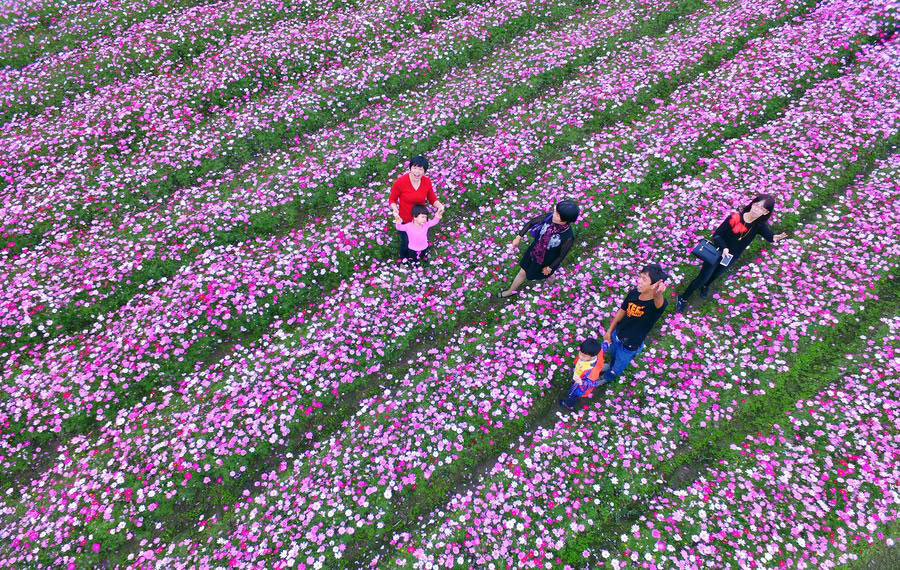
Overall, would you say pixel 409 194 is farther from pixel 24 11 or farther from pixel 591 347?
pixel 24 11

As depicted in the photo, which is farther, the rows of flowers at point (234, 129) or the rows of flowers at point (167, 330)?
the rows of flowers at point (234, 129)

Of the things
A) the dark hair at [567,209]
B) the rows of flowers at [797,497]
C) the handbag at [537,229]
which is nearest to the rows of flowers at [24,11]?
the handbag at [537,229]

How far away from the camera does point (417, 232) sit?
467 inches

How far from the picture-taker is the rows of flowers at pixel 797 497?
8.51m

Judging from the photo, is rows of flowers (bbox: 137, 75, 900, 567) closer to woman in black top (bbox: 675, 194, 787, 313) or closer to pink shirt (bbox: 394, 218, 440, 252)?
woman in black top (bbox: 675, 194, 787, 313)

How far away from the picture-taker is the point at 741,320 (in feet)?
39.1

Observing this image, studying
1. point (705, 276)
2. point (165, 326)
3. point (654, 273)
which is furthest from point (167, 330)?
point (705, 276)

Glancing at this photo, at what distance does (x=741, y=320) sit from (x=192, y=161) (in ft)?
63.6

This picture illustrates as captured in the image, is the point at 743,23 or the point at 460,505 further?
the point at 743,23

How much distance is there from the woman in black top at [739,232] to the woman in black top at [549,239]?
3985mm

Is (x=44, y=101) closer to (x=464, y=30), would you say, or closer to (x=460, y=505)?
(x=464, y=30)

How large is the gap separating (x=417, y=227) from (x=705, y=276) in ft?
26.1

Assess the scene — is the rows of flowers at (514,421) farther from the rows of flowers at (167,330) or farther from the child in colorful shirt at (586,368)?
the rows of flowers at (167,330)

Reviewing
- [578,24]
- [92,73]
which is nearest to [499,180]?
[578,24]
